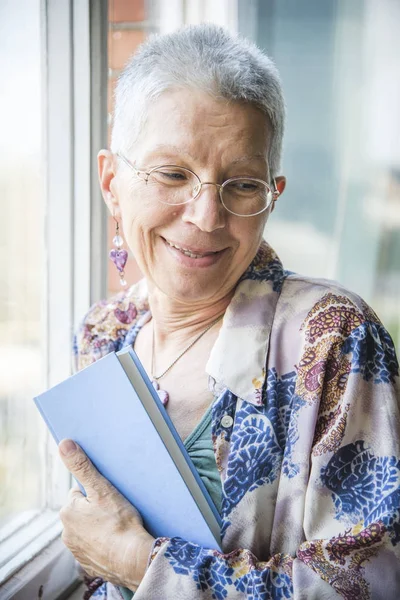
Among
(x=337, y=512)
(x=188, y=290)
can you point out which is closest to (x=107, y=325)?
(x=188, y=290)

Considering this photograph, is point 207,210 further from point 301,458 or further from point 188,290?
point 301,458

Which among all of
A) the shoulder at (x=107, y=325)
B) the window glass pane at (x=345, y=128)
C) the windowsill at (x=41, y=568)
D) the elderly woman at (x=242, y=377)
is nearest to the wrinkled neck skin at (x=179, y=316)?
the elderly woman at (x=242, y=377)

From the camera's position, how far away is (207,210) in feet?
3.30

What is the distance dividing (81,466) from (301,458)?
38cm

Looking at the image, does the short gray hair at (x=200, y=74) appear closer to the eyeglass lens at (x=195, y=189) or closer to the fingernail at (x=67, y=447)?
the eyeglass lens at (x=195, y=189)

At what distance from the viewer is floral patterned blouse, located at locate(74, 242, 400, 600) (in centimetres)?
84

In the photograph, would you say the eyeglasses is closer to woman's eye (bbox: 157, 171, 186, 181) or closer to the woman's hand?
woman's eye (bbox: 157, 171, 186, 181)

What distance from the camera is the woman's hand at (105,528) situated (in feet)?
3.06

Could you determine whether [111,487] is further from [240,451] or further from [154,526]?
[240,451]

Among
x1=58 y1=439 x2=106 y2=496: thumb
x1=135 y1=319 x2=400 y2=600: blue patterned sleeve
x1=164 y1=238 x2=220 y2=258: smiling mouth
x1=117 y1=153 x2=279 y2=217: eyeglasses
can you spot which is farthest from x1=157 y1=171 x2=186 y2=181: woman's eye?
x1=58 y1=439 x2=106 y2=496: thumb

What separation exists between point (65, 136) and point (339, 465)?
1.06 m

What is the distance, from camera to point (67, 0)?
1409mm

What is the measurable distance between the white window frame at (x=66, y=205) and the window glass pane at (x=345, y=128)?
0.81m

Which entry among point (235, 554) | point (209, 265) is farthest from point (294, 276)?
point (235, 554)
